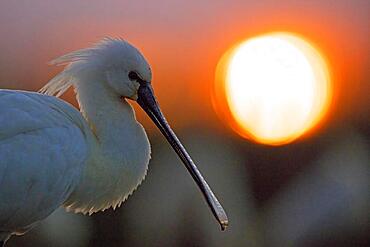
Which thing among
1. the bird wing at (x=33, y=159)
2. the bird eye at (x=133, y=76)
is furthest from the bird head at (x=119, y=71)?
the bird wing at (x=33, y=159)

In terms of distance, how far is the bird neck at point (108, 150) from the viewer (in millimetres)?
6238

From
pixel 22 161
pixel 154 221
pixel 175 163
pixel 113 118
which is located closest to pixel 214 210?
pixel 113 118

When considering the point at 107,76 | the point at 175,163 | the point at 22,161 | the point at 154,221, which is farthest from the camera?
the point at 175,163

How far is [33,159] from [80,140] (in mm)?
290

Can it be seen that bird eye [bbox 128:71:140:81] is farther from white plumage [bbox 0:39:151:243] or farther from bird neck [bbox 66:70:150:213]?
bird neck [bbox 66:70:150:213]

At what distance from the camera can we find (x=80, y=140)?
6.18 m

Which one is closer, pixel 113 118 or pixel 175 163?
pixel 113 118

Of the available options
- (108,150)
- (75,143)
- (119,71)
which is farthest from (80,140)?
(119,71)

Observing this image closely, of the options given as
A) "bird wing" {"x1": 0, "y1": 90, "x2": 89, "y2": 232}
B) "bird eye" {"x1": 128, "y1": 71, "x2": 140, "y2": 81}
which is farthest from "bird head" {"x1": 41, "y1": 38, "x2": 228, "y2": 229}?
A: "bird wing" {"x1": 0, "y1": 90, "x2": 89, "y2": 232}

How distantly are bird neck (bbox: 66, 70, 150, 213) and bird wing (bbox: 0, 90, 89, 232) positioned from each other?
4.3 inches

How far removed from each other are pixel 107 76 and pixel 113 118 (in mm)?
241

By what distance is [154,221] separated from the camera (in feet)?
54.8

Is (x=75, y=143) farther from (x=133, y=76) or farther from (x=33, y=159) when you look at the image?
(x=133, y=76)

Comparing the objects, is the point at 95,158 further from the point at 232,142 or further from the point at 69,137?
the point at 232,142
